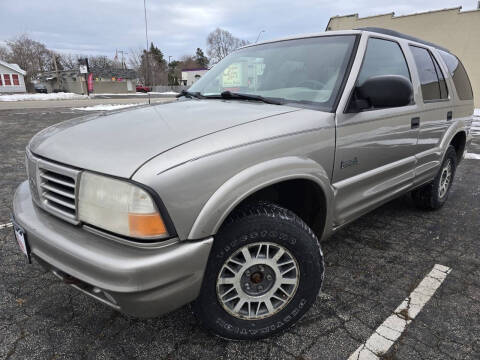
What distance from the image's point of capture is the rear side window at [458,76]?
362 cm

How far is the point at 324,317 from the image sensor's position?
208 centimetres

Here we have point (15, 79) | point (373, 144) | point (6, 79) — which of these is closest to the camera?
point (373, 144)

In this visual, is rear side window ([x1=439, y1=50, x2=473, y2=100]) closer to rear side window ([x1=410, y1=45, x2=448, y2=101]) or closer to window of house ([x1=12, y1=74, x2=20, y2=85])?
rear side window ([x1=410, y1=45, x2=448, y2=101])

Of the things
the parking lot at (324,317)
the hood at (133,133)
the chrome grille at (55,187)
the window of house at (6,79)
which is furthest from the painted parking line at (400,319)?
the window of house at (6,79)

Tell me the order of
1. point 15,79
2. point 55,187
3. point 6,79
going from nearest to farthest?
point 55,187 < point 6,79 < point 15,79

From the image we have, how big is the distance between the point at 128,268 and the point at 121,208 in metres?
0.25

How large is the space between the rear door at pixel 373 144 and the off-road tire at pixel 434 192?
0.91m

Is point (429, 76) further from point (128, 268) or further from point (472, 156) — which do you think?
point (472, 156)

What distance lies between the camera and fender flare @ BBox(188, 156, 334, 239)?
4.81ft

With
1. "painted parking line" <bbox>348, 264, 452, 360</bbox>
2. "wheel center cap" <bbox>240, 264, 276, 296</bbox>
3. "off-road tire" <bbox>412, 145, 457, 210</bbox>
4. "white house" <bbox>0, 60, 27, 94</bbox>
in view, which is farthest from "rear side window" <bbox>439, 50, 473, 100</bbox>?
"white house" <bbox>0, 60, 27, 94</bbox>

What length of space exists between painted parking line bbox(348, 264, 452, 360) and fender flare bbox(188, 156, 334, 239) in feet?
3.14

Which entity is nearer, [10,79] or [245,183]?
[245,183]

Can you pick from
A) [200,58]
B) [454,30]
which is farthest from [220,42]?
[454,30]

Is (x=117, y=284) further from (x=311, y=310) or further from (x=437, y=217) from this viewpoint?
(x=437, y=217)
